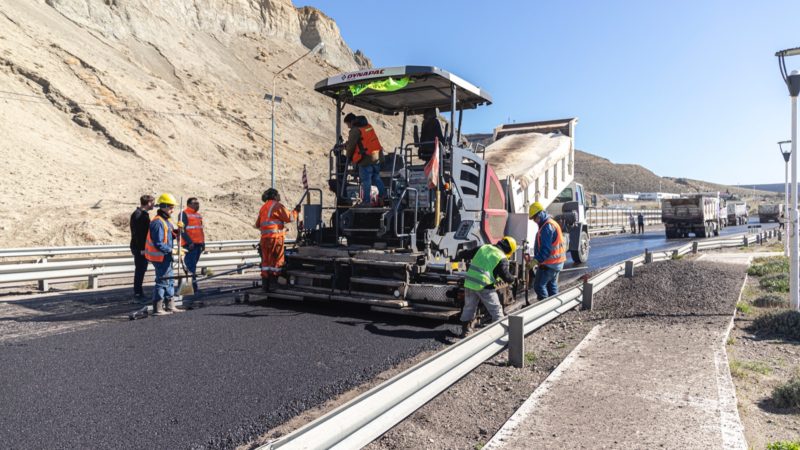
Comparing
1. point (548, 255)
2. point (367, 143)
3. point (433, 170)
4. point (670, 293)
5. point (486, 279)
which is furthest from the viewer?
point (670, 293)

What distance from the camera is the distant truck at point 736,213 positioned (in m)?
41.4

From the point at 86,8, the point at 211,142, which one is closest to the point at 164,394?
the point at 211,142

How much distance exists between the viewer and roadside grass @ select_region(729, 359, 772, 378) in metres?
4.50

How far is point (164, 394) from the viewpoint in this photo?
152 inches

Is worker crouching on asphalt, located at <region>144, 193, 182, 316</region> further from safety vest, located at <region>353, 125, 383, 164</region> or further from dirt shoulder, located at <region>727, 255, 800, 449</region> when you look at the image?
dirt shoulder, located at <region>727, 255, 800, 449</region>

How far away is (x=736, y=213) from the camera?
140ft

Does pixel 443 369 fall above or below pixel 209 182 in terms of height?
below

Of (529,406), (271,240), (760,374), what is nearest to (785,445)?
(529,406)

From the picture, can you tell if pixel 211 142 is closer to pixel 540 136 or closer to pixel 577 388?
pixel 540 136

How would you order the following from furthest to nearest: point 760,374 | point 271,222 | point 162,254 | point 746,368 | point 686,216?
1. point 686,216
2. point 271,222
3. point 162,254
4. point 746,368
5. point 760,374

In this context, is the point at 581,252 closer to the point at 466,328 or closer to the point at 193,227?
the point at 466,328

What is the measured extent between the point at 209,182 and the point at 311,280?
23455mm

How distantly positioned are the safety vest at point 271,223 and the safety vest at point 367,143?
1.32 meters

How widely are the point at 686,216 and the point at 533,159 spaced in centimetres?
1817
